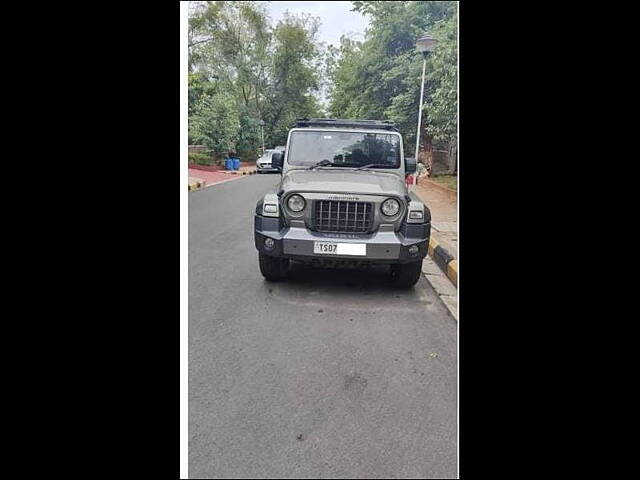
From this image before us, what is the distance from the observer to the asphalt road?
4.14 feet

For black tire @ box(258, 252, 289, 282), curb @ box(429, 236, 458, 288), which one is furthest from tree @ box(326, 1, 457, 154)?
black tire @ box(258, 252, 289, 282)

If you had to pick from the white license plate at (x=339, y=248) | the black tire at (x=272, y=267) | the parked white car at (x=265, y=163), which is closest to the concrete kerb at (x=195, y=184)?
the parked white car at (x=265, y=163)

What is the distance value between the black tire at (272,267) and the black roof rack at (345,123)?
1.02 m

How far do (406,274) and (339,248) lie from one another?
0.59 meters

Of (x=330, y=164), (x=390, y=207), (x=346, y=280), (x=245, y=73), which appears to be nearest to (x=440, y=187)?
(x=390, y=207)

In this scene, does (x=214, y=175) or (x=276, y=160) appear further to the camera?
(x=276, y=160)

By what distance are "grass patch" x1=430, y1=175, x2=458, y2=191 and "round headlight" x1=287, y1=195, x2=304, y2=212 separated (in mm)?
1094

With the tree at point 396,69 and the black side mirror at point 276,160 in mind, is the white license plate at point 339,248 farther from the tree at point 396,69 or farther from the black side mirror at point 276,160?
the tree at point 396,69

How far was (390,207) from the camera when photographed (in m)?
2.83

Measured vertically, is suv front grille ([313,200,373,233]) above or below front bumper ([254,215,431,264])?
above

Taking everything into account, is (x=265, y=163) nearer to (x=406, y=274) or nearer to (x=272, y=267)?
(x=272, y=267)

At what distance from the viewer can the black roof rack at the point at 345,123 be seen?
7.43ft

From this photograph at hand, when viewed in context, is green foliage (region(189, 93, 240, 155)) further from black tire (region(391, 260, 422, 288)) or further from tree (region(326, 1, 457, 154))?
black tire (region(391, 260, 422, 288))
